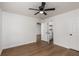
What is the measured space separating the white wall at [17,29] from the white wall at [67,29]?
6.58ft

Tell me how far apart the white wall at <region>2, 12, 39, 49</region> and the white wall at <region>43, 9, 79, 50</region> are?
200 centimetres

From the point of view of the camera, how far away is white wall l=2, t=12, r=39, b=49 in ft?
13.0

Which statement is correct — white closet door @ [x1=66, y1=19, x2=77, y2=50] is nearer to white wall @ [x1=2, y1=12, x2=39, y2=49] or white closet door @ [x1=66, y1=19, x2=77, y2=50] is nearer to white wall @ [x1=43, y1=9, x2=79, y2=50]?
white wall @ [x1=43, y1=9, x2=79, y2=50]

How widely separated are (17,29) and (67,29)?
328 centimetres

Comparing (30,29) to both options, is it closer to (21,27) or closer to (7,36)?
(21,27)

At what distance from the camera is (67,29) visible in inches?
158

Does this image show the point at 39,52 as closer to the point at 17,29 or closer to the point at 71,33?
the point at 71,33

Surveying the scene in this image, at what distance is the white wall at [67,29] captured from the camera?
11.8 ft

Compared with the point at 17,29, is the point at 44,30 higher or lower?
lower

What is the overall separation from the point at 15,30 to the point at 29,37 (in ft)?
4.63

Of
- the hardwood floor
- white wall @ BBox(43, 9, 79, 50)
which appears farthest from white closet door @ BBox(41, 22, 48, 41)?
the hardwood floor

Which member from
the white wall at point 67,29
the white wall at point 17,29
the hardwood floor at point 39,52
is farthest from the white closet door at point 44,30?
the hardwood floor at point 39,52

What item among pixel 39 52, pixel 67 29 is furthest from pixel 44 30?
pixel 39 52

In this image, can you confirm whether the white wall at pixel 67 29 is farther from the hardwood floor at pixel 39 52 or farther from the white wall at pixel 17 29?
the white wall at pixel 17 29
